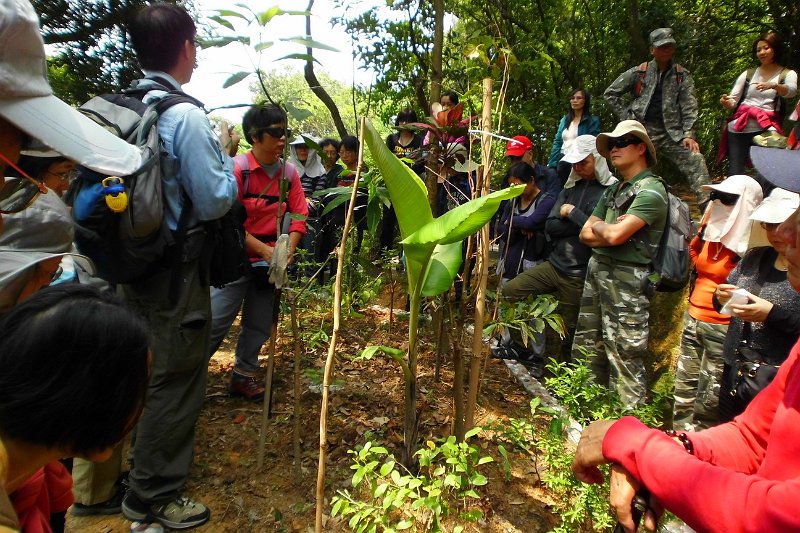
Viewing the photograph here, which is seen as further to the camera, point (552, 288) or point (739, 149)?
point (739, 149)

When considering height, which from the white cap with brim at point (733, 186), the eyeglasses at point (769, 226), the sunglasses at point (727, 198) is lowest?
the eyeglasses at point (769, 226)

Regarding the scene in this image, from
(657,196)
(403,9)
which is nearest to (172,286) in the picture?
(657,196)

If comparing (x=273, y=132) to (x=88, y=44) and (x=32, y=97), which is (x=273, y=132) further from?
(x=88, y=44)

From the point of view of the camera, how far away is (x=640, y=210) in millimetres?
2953

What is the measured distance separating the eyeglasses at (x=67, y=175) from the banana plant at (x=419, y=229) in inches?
51.1

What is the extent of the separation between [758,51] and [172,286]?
526 centimetres

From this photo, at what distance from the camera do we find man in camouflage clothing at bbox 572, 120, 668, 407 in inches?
118

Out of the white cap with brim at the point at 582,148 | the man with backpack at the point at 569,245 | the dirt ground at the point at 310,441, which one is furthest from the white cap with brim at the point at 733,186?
the dirt ground at the point at 310,441

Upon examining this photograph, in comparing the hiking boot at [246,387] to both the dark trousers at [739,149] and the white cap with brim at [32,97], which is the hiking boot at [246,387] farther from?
the dark trousers at [739,149]

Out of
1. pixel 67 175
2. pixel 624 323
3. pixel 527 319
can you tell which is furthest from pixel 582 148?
pixel 67 175

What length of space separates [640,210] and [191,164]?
255 cm

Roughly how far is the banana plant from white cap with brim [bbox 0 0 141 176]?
825 mm

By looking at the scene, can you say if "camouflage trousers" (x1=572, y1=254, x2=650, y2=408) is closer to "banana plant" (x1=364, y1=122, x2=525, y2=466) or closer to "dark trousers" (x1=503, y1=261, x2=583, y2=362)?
"dark trousers" (x1=503, y1=261, x2=583, y2=362)

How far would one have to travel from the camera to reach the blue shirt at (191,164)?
2041 millimetres
